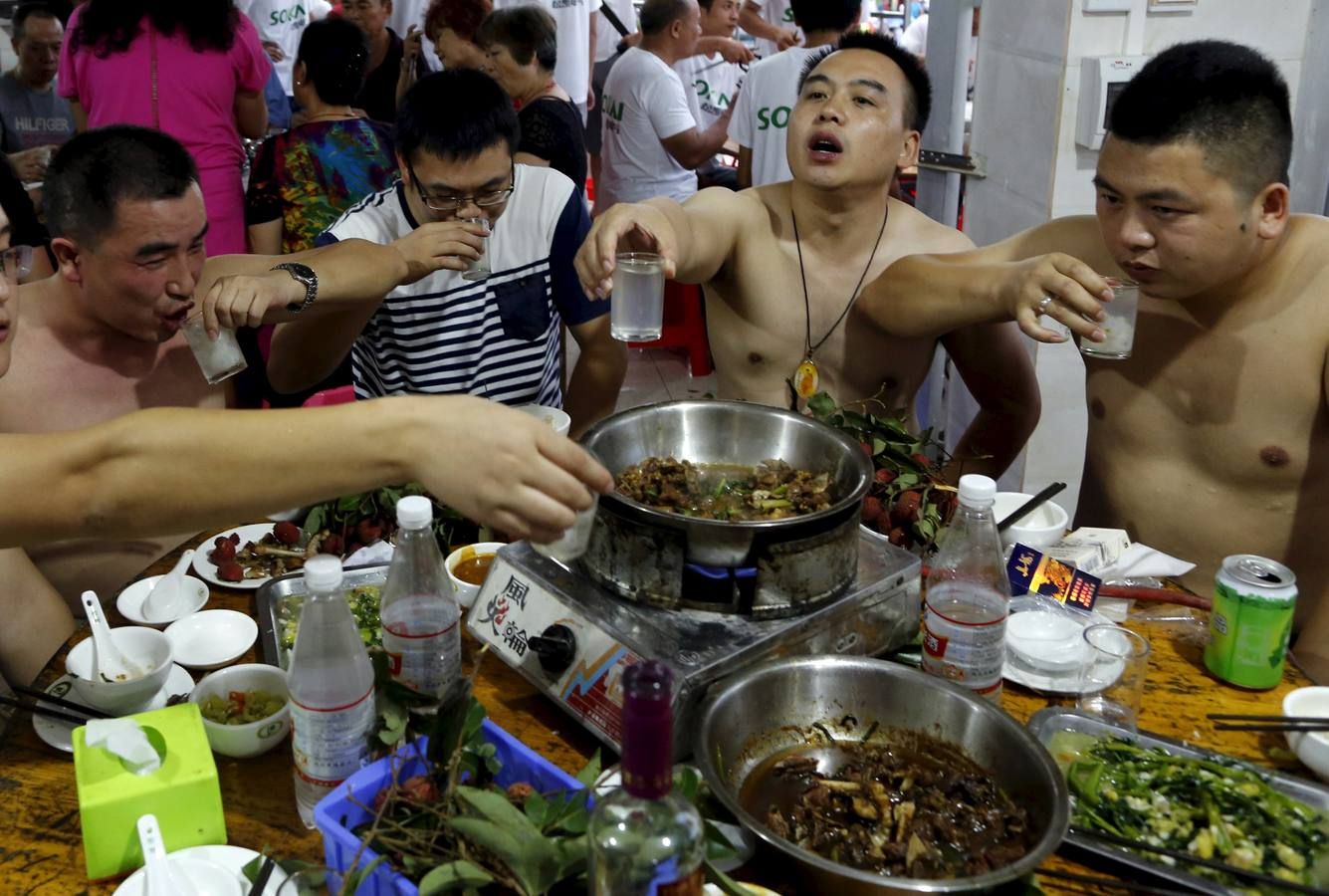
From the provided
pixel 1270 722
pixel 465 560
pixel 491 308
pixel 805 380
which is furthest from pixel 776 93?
pixel 1270 722

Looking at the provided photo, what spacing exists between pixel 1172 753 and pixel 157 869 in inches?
59.1

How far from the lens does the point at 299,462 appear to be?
1.56 metres

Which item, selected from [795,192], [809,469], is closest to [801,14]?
[795,192]

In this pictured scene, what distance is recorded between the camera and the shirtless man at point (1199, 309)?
2.54m

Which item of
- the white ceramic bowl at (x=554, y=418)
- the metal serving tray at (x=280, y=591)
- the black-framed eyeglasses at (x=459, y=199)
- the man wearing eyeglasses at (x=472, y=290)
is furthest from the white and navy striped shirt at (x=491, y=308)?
the metal serving tray at (x=280, y=591)

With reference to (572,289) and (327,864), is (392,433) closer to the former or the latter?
(327,864)

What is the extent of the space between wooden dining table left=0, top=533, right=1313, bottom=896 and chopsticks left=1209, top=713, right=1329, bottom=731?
2 cm

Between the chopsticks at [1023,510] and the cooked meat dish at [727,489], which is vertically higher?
the cooked meat dish at [727,489]

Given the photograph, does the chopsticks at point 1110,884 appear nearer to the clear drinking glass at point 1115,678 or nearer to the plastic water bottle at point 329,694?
the clear drinking glass at point 1115,678

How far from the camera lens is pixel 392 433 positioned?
1560 mm

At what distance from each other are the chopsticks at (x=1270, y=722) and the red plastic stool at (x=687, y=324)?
4.25 m

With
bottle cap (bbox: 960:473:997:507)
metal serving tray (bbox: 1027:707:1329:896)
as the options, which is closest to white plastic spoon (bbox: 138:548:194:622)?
bottle cap (bbox: 960:473:997:507)

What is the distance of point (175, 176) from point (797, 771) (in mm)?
2224

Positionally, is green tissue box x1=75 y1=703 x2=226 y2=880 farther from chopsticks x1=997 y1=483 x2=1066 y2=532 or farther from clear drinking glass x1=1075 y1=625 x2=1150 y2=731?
chopsticks x1=997 y1=483 x2=1066 y2=532
